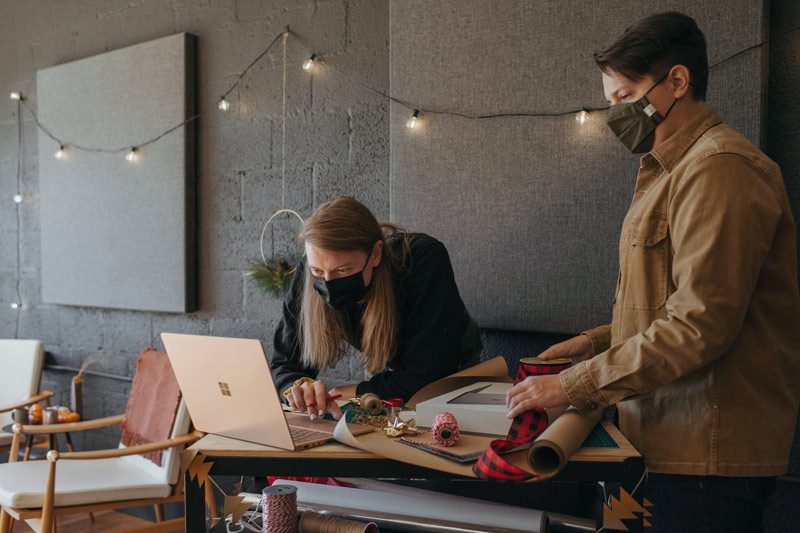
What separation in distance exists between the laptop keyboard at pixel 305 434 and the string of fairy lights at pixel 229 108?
50.5 inches

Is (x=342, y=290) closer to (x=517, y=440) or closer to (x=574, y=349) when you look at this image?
(x=574, y=349)

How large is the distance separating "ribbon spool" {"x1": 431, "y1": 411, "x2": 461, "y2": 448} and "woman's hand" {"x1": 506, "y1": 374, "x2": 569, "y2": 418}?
11 centimetres

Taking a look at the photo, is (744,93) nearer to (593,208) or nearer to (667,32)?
(593,208)

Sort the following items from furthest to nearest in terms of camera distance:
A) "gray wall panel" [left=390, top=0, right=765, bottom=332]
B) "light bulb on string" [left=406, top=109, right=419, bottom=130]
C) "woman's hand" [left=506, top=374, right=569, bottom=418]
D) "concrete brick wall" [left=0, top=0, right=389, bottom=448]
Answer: "concrete brick wall" [left=0, top=0, right=389, bottom=448] → "light bulb on string" [left=406, top=109, right=419, bottom=130] → "gray wall panel" [left=390, top=0, right=765, bottom=332] → "woman's hand" [left=506, top=374, right=569, bottom=418]

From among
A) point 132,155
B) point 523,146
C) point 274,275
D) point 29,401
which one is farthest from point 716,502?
point 29,401

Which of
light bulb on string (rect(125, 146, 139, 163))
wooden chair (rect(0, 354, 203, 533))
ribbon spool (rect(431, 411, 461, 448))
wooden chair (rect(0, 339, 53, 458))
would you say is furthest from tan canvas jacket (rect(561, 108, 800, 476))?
wooden chair (rect(0, 339, 53, 458))

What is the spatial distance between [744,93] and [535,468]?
1.27 meters

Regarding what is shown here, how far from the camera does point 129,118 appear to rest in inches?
137

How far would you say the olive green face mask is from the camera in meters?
1.40

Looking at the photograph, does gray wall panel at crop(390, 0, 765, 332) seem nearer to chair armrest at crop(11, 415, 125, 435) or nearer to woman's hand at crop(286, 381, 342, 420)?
woman's hand at crop(286, 381, 342, 420)

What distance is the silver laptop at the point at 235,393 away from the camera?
1.27m

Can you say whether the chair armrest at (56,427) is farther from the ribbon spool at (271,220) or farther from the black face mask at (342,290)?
the black face mask at (342,290)

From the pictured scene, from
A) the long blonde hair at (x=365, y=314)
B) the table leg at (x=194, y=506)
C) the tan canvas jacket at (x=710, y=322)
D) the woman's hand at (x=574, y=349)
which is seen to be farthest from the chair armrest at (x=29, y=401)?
the tan canvas jacket at (x=710, y=322)

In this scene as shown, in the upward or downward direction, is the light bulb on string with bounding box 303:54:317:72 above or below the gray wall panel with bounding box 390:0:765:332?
above
